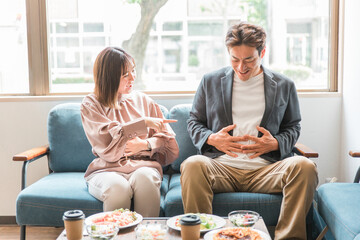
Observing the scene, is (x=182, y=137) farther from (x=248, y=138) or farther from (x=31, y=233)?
(x=31, y=233)

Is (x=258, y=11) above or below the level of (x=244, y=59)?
above

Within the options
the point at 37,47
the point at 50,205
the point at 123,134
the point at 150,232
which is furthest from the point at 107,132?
the point at 37,47

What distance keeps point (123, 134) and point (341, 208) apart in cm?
123

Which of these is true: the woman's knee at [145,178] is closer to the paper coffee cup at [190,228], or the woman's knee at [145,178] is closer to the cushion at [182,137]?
the cushion at [182,137]

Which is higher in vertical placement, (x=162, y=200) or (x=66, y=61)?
(x=66, y=61)

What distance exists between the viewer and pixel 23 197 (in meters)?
2.53

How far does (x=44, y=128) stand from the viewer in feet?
11.0

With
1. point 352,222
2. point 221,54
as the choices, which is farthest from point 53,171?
point 352,222

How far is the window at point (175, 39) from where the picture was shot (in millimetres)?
3375

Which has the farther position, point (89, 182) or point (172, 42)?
point (172, 42)

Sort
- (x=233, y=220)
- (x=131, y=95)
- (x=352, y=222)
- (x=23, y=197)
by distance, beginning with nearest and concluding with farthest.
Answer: (x=233, y=220)
(x=352, y=222)
(x=23, y=197)
(x=131, y=95)

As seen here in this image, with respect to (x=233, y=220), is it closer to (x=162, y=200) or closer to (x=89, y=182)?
(x=162, y=200)

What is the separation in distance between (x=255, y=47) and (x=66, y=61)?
1525 millimetres

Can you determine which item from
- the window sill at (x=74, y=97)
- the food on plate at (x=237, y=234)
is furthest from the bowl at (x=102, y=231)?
the window sill at (x=74, y=97)
